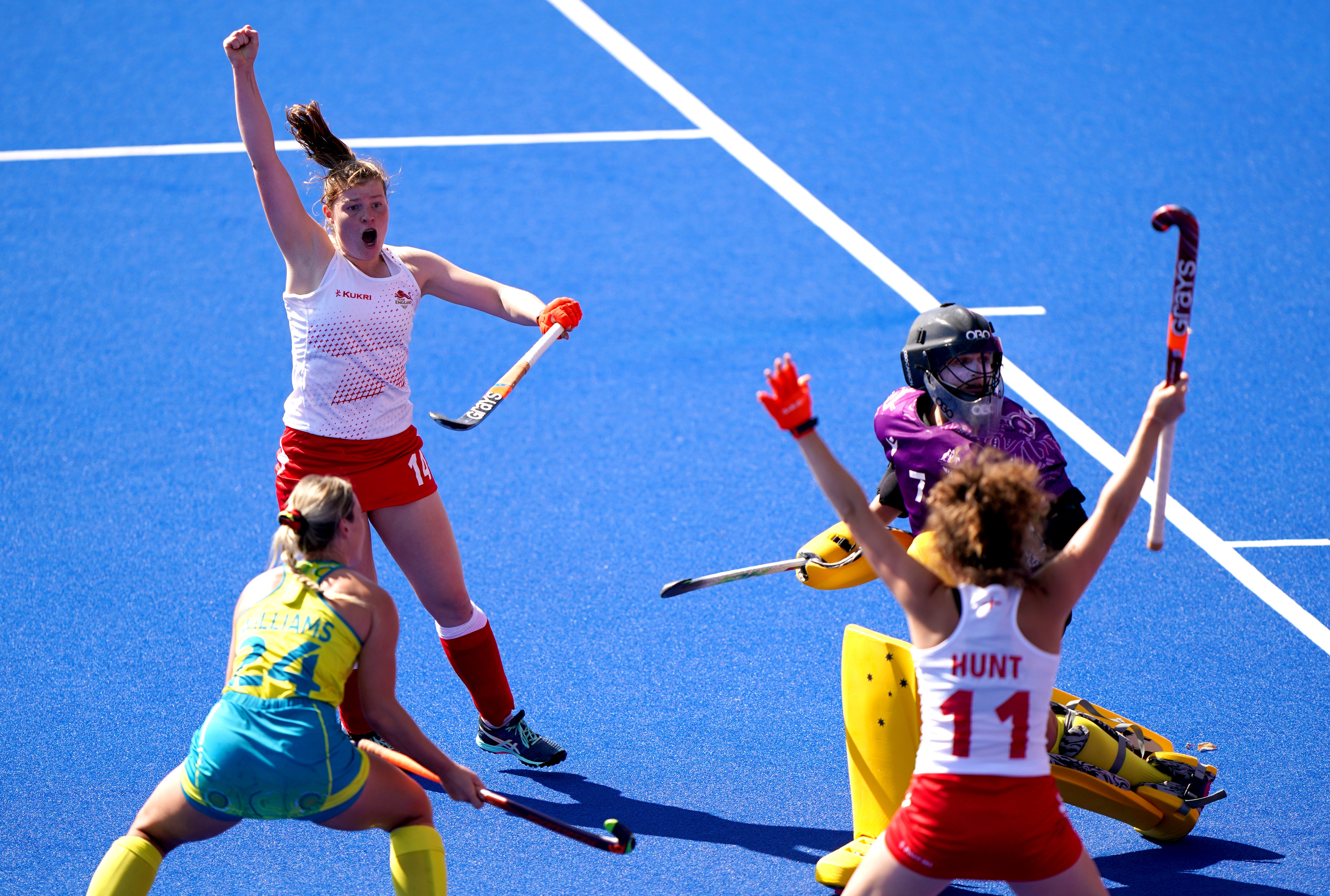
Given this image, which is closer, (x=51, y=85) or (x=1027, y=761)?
(x=1027, y=761)

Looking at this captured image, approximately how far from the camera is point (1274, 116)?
12.0 m

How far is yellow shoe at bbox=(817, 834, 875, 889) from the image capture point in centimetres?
453

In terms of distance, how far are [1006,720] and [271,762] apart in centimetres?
188

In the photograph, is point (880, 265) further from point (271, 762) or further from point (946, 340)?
point (271, 762)

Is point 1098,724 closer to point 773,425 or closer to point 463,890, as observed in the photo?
point 463,890

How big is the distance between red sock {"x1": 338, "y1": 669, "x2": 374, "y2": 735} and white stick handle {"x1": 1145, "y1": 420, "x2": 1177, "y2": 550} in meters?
2.80

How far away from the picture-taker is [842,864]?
4535 millimetres

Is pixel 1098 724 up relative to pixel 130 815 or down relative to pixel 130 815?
up

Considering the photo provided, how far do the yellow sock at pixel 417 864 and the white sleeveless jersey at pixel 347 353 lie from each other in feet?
5.36

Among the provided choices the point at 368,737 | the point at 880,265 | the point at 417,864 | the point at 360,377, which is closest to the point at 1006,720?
the point at 417,864

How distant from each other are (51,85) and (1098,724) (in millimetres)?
10872

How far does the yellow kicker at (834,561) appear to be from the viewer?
4.84 metres

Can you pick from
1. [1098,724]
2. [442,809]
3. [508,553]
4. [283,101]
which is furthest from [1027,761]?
[283,101]

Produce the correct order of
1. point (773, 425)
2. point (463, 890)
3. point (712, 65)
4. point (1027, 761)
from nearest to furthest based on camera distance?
point (1027, 761) < point (463, 890) < point (773, 425) < point (712, 65)
